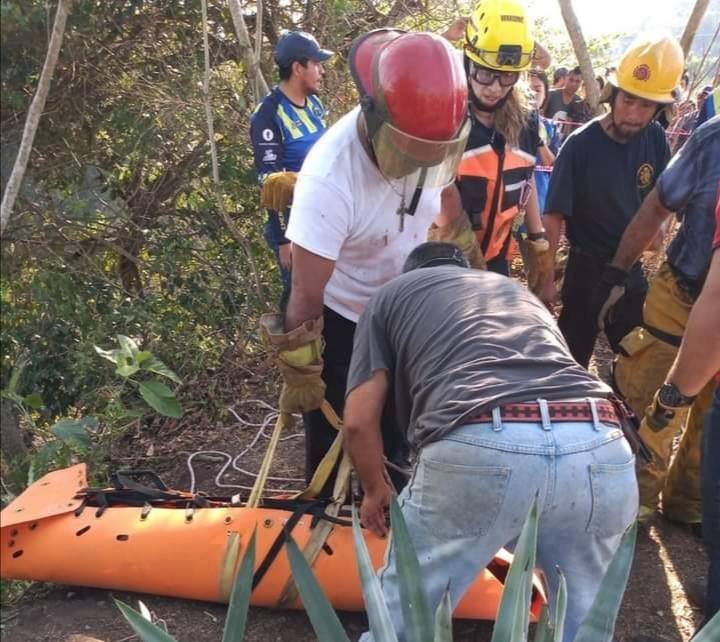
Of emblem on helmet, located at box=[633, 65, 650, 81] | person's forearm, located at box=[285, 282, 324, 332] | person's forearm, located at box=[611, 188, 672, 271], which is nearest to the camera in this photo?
person's forearm, located at box=[285, 282, 324, 332]

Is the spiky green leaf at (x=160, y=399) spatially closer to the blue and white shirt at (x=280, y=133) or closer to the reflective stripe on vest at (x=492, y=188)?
the blue and white shirt at (x=280, y=133)

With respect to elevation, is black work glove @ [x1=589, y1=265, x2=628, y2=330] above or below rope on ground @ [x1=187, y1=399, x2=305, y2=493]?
above

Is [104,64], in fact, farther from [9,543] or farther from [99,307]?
[9,543]

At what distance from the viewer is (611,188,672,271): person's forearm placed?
8.85ft

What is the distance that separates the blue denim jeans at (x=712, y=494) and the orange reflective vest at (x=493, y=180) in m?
1.22

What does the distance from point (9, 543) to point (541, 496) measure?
75.7 inches

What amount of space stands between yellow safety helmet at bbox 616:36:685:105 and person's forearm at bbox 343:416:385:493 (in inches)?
81.7

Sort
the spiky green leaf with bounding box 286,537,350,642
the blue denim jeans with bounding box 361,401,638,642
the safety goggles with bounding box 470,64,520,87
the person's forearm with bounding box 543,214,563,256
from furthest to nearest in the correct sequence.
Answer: the person's forearm with bounding box 543,214,563,256
the safety goggles with bounding box 470,64,520,87
the blue denim jeans with bounding box 361,401,638,642
the spiky green leaf with bounding box 286,537,350,642

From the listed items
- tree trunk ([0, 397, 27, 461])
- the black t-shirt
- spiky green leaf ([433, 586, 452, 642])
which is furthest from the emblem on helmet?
tree trunk ([0, 397, 27, 461])

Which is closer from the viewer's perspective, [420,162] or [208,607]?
[420,162]

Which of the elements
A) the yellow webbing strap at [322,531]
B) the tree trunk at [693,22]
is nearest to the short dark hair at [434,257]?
the yellow webbing strap at [322,531]

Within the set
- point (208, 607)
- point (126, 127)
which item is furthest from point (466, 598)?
point (126, 127)

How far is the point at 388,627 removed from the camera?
1.20 m

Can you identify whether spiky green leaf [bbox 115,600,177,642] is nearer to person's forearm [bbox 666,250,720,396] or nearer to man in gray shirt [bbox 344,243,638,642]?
man in gray shirt [bbox 344,243,638,642]
